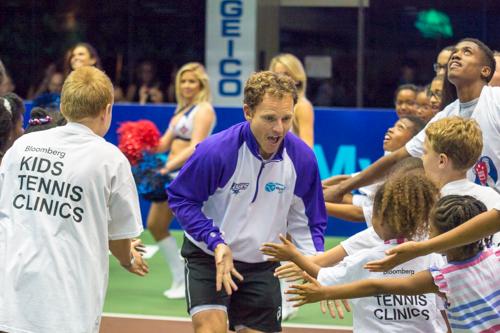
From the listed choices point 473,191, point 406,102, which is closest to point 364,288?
point 473,191

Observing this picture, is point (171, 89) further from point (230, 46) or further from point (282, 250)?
point (282, 250)

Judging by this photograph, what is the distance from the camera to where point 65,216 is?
521cm

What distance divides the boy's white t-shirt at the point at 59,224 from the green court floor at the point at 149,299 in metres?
4.33

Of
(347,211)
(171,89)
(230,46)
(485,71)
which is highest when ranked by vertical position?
(230,46)

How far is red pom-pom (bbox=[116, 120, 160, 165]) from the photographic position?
34.8 feet

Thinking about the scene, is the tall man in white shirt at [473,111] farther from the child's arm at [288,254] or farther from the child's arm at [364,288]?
the child's arm at [364,288]

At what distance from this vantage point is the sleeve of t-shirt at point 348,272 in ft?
18.0

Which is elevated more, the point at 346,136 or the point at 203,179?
the point at 203,179

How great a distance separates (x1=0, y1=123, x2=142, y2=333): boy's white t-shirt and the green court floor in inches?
171

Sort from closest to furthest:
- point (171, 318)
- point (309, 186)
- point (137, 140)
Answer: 1. point (309, 186)
2. point (171, 318)
3. point (137, 140)

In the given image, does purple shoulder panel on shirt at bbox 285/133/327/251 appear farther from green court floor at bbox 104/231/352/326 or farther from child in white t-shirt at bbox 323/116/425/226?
green court floor at bbox 104/231/352/326

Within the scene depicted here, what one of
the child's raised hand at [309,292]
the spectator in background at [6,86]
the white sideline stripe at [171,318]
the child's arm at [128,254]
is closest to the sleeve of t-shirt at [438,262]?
the child's raised hand at [309,292]

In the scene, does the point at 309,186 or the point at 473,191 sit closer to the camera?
the point at 473,191

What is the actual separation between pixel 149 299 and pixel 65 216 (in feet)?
16.6
